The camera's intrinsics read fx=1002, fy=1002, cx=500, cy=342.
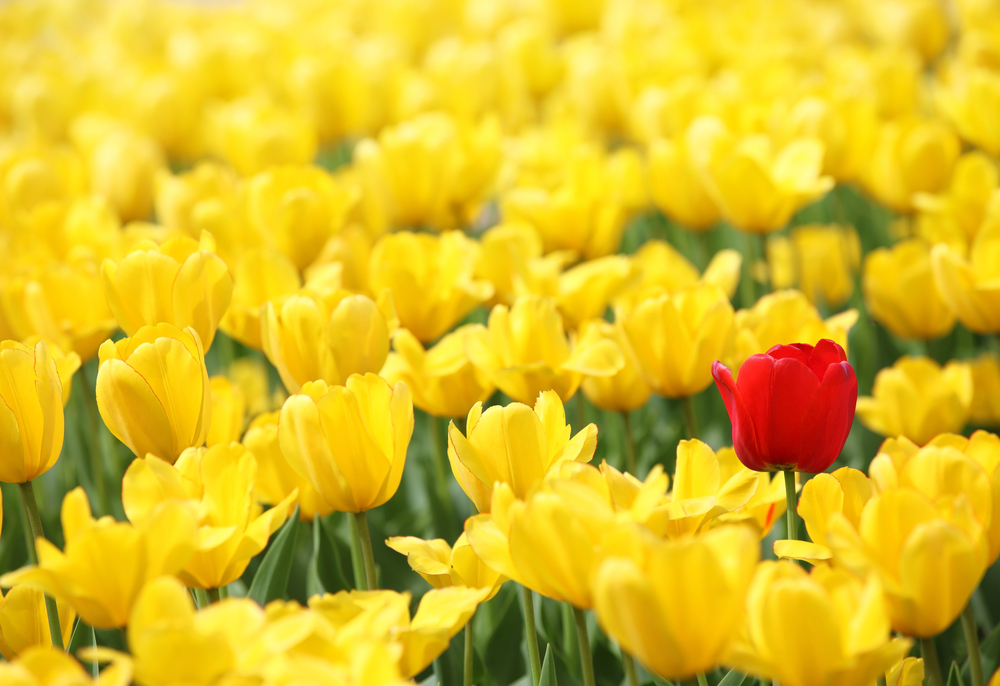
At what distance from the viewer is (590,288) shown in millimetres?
1287

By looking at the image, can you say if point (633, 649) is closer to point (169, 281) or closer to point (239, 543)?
point (239, 543)

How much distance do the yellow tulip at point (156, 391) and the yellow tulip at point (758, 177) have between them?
87cm

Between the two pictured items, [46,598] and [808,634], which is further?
[46,598]

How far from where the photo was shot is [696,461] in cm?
82

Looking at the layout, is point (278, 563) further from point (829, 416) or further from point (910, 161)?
point (910, 161)

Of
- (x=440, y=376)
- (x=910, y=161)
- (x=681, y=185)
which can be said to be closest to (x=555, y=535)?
(x=440, y=376)

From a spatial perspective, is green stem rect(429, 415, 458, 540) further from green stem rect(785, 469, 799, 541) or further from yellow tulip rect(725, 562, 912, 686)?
yellow tulip rect(725, 562, 912, 686)

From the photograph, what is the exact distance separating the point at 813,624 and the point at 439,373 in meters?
0.57

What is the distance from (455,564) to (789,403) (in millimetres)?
302

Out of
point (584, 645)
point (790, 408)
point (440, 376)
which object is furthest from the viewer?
point (440, 376)

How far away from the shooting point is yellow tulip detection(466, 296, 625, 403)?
105cm

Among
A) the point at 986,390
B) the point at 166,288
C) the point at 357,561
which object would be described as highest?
the point at 166,288

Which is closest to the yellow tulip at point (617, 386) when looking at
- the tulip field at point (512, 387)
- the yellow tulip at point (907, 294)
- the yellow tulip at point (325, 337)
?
the tulip field at point (512, 387)

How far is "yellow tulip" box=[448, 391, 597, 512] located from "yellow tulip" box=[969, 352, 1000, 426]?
0.86 meters
